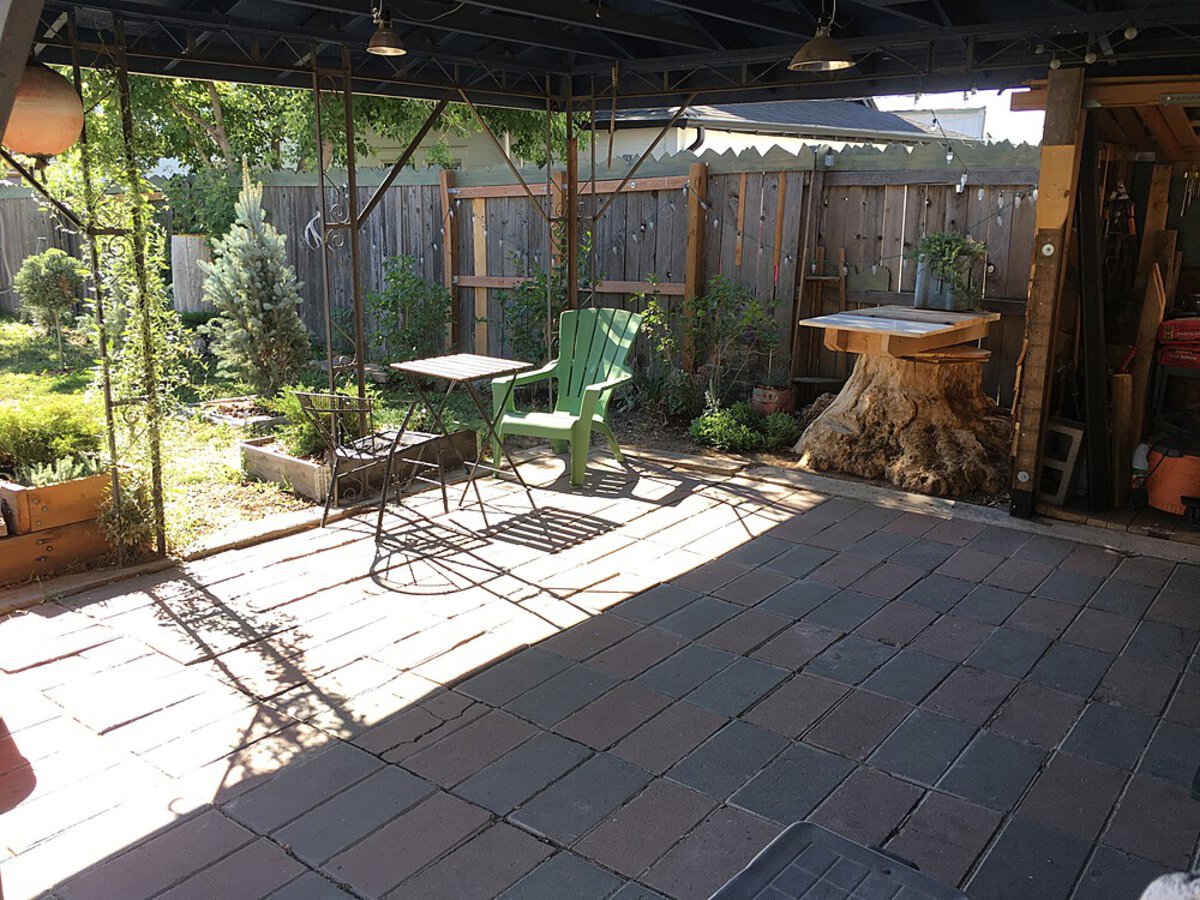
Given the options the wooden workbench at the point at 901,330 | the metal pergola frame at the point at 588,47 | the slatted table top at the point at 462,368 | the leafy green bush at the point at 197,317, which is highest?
the metal pergola frame at the point at 588,47

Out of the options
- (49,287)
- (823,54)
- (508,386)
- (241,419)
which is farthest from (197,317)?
(823,54)

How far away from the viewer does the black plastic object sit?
150 cm

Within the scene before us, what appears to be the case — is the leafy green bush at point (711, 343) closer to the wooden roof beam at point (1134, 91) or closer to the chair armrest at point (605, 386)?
the chair armrest at point (605, 386)

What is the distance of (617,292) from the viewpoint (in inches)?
289

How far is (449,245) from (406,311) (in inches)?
32.7

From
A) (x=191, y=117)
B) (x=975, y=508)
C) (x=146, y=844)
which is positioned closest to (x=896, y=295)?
(x=975, y=508)

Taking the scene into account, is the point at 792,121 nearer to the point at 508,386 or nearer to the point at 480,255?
the point at 480,255

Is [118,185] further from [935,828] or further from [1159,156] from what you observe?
[1159,156]

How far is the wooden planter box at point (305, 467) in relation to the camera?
4.89 meters

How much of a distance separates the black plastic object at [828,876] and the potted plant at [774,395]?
486cm

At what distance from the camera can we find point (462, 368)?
4508mm

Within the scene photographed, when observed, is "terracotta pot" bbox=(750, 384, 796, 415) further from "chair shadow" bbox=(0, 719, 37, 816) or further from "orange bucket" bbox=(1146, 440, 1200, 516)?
"chair shadow" bbox=(0, 719, 37, 816)

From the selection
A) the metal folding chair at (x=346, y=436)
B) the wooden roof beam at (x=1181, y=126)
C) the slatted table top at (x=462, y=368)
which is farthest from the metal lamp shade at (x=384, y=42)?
the wooden roof beam at (x=1181, y=126)

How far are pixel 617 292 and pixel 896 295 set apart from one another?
7.26 feet
